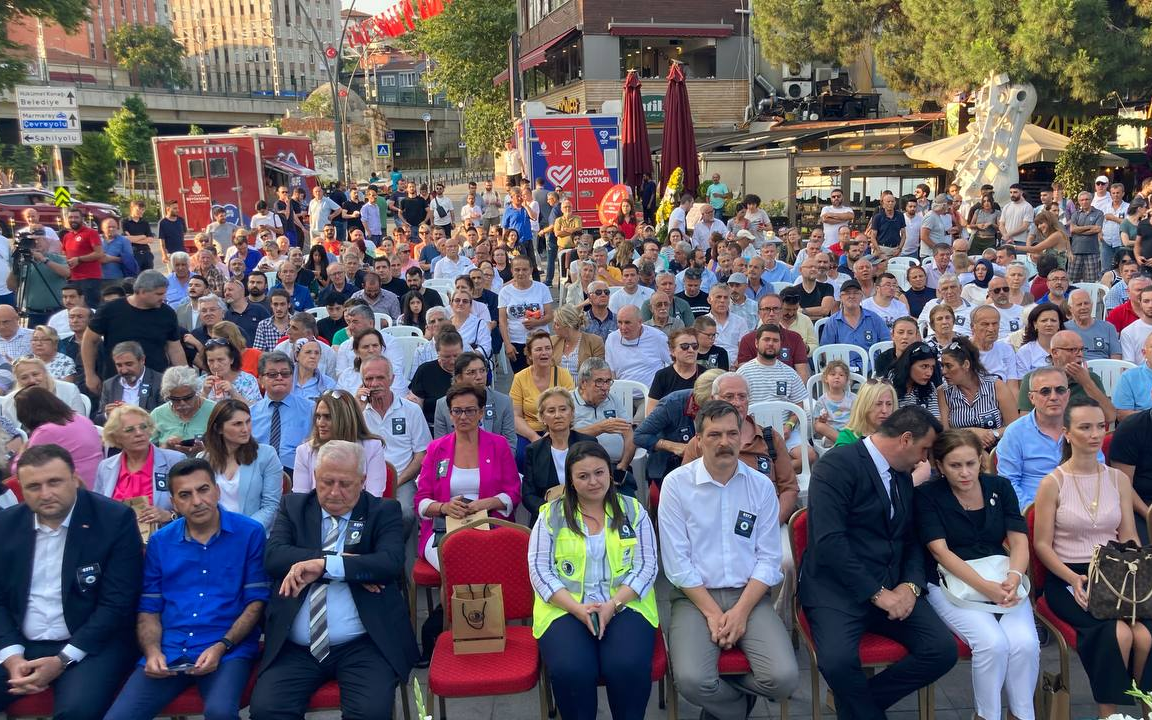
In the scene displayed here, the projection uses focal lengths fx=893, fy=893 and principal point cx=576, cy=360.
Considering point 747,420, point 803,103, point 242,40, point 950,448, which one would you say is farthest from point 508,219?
point 242,40

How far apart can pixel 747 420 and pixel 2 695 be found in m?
3.26

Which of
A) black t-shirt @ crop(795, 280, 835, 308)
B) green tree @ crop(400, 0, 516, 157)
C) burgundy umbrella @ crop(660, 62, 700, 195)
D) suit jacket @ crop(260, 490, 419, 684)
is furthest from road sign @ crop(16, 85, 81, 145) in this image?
green tree @ crop(400, 0, 516, 157)

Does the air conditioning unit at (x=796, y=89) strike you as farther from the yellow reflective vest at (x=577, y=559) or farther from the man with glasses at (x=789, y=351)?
the yellow reflective vest at (x=577, y=559)

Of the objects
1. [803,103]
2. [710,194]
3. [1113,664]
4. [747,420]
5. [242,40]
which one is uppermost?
[242,40]

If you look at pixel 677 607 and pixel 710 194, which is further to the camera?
pixel 710 194

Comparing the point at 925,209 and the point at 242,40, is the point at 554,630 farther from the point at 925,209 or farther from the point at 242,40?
the point at 242,40

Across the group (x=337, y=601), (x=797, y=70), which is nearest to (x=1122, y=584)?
(x=337, y=601)

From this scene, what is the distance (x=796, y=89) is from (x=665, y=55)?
5.65 m

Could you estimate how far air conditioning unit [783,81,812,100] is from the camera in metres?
27.5

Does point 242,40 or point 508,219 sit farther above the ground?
point 242,40

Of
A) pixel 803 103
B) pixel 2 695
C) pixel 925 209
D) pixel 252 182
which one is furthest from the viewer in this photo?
pixel 803 103

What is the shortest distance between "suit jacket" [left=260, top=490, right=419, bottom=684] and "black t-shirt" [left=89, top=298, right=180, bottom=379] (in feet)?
11.6

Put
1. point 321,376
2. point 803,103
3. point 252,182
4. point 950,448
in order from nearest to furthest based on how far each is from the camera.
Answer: point 950,448 < point 321,376 < point 252,182 < point 803,103

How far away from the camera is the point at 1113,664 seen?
336cm
